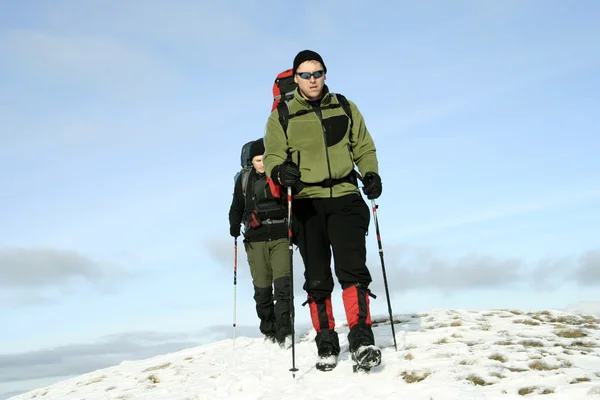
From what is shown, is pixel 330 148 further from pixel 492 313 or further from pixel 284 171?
pixel 492 313

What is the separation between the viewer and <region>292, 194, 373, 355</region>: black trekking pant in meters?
7.09

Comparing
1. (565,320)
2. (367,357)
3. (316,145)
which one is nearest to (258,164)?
(316,145)

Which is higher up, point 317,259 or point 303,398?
point 317,259

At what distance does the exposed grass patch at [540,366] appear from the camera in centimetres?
681

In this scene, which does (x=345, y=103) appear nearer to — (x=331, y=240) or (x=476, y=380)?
(x=331, y=240)

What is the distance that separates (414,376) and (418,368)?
0.24 metres

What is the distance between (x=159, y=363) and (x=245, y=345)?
→ 1782mm

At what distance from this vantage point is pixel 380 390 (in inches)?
252

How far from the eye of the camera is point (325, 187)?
23.6 ft

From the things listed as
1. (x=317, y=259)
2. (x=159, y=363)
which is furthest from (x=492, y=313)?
(x=159, y=363)

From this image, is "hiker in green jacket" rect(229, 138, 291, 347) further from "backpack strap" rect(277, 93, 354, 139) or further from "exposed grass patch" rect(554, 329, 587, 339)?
"exposed grass patch" rect(554, 329, 587, 339)

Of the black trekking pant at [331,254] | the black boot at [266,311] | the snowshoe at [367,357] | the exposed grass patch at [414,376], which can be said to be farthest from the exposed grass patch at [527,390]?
the black boot at [266,311]

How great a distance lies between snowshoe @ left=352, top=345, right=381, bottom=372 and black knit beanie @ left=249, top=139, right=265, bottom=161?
442 centimetres

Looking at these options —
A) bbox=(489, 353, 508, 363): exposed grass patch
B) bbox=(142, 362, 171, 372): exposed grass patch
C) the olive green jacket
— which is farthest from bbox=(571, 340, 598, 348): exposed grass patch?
bbox=(142, 362, 171, 372): exposed grass patch
